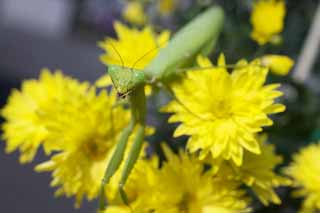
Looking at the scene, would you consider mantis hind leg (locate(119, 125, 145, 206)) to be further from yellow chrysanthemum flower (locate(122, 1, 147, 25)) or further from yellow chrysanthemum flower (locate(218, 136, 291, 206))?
yellow chrysanthemum flower (locate(122, 1, 147, 25))

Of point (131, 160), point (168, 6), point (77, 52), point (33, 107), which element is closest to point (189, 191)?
point (131, 160)

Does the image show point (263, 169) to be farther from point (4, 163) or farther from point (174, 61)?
point (4, 163)

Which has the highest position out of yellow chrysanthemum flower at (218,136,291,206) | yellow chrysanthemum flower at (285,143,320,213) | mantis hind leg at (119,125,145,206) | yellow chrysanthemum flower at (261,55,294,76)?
yellow chrysanthemum flower at (261,55,294,76)

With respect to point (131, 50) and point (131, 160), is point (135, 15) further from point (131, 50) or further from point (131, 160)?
point (131, 160)

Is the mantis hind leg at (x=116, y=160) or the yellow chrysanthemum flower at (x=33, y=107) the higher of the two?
the yellow chrysanthemum flower at (x=33, y=107)

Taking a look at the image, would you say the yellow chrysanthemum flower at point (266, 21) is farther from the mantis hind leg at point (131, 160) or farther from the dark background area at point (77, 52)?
the mantis hind leg at point (131, 160)

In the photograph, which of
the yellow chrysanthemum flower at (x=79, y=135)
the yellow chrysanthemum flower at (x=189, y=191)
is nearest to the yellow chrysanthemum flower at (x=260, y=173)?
the yellow chrysanthemum flower at (x=189, y=191)

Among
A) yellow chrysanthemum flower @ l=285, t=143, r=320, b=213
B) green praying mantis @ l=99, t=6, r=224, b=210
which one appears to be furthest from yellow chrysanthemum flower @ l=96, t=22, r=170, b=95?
yellow chrysanthemum flower @ l=285, t=143, r=320, b=213

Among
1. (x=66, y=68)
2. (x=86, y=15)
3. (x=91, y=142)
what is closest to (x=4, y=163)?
(x=66, y=68)
